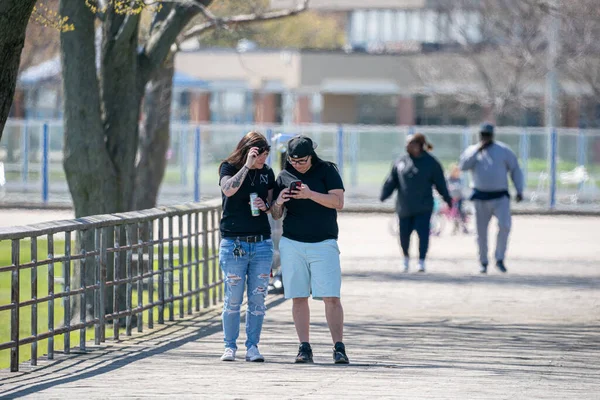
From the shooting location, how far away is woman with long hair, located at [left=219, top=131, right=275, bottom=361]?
32.8 feet

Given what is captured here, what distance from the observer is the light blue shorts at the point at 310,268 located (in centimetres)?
985

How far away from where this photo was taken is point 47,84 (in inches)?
1815

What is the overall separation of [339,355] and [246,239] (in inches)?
43.7

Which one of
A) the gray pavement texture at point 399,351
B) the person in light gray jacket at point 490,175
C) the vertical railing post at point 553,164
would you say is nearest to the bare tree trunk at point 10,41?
the gray pavement texture at point 399,351

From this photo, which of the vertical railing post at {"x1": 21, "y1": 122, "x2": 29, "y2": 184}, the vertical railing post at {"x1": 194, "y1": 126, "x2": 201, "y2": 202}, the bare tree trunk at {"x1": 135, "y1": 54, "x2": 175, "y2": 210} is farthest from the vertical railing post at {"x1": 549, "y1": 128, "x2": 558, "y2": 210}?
the bare tree trunk at {"x1": 135, "y1": 54, "x2": 175, "y2": 210}

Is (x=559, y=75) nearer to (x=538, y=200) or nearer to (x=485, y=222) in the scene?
(x=538, y=200)

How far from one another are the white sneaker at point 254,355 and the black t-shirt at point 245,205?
0.86m

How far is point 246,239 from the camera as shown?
10055 mm

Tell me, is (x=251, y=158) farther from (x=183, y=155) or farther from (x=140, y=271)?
(x=183, y=155)

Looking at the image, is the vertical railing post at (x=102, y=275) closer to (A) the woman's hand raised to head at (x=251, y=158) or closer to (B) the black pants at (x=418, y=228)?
(A) the woman's hand raised to head at (x=251, y=158)

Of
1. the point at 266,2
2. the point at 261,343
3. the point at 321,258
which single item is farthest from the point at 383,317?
the point at 266,2

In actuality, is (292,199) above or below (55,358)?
above

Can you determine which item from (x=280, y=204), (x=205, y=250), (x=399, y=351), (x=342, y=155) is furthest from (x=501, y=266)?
(x=342, y=155)

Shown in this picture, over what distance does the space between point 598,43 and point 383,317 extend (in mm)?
25319
